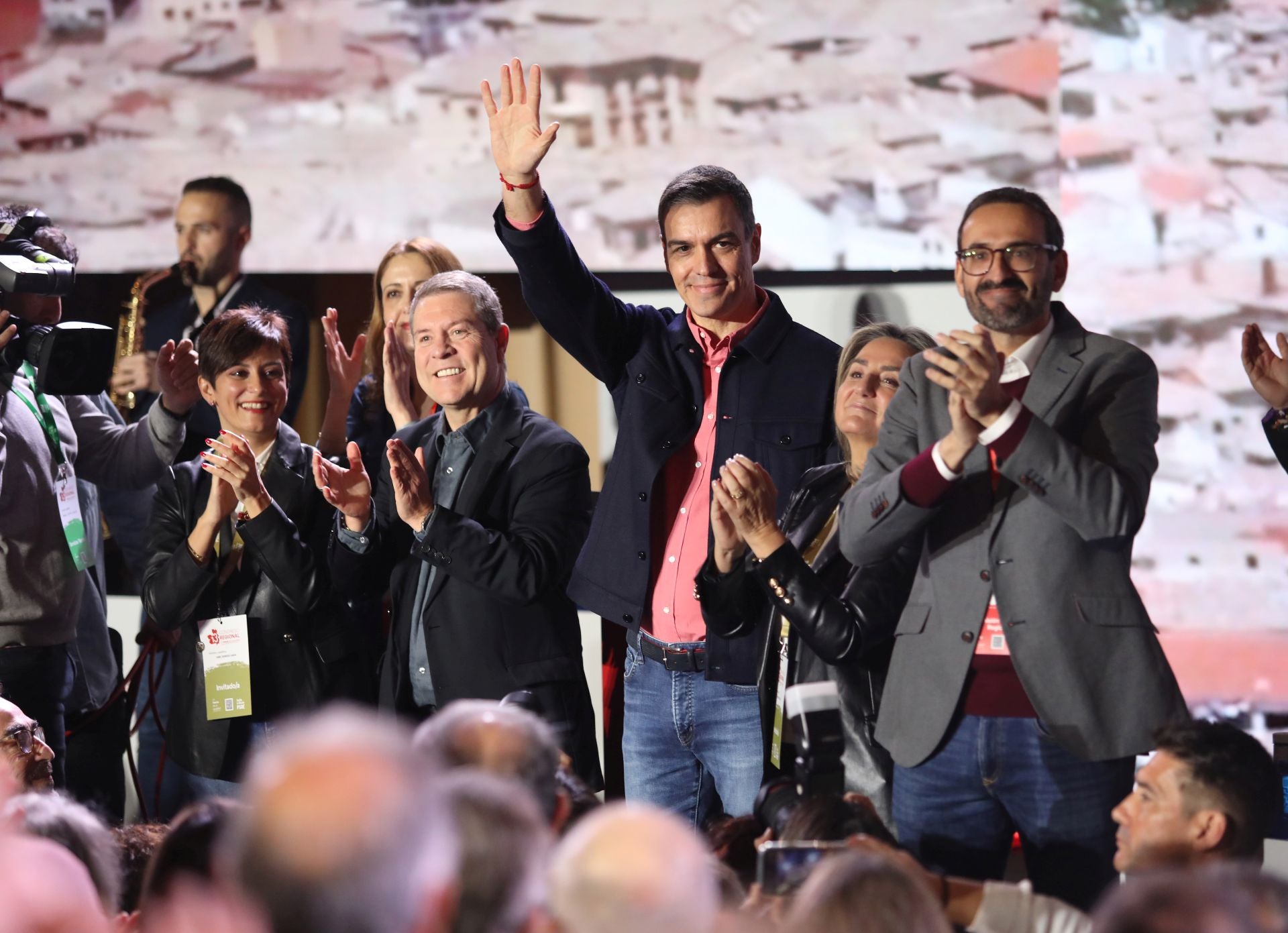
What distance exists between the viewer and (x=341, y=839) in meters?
1.05

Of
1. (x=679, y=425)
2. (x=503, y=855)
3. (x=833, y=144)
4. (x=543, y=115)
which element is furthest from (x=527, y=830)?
(x=543, y=115)

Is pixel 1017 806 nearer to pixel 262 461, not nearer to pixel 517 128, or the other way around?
pixel 517 128

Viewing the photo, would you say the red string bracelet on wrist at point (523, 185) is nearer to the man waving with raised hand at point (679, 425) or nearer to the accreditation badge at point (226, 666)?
the man waving with raised hand at point (679, 425)

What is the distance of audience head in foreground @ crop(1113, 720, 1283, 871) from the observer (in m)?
2.11

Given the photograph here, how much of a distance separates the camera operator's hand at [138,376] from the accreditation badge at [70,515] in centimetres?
98

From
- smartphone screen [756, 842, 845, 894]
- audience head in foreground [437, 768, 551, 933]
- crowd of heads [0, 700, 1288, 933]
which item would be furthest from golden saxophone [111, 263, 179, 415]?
audience head in foreground [437, 768, 551, 933]

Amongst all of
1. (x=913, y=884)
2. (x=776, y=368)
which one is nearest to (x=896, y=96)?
(x=776, y=368)

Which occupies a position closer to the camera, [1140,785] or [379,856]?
[379,856]

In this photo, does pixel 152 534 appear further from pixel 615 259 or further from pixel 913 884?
pixel 913 884

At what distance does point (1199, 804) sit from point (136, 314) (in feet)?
12.1

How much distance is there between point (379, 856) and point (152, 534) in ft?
7.95

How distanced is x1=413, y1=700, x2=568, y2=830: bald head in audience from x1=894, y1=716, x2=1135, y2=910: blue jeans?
26.3 inches

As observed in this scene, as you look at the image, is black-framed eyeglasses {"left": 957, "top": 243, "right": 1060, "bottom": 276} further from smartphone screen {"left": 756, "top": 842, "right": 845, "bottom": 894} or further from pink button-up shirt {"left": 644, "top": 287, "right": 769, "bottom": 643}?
smartphone screen {"left": 756, "top": 842, "right": 845, "bottom": 894}

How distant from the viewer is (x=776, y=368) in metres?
2.91
